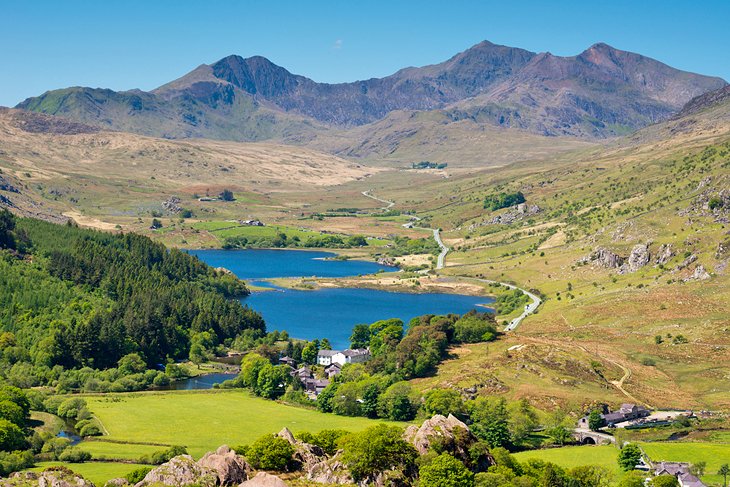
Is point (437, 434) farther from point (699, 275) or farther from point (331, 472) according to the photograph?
point (699, 275)

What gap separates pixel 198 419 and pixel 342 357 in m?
35.5

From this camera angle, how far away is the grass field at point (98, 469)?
8144 cm

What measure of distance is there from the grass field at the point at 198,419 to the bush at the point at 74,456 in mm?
2501

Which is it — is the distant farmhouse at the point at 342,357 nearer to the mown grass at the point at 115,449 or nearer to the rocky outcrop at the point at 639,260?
the mown grass at the point at 115,449

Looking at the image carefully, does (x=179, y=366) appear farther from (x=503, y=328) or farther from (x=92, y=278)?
(x=503, y=328)

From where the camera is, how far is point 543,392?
4483 inches

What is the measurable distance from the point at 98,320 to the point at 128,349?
7316mm

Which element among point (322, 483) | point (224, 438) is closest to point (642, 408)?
point (224, 438)

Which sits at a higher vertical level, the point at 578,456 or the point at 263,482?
the point at 263,482

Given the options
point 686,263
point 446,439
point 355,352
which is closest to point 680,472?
point 446,439

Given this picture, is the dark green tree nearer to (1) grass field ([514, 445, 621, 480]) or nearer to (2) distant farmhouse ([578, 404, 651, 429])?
(1) grass field ([514, 445, 621, 480])

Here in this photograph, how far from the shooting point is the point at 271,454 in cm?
6838

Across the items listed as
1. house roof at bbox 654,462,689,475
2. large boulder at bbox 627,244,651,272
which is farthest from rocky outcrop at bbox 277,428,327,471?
large boulder at bbox 627,244,651,272

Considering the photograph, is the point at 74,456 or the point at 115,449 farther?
the point at 115,449
